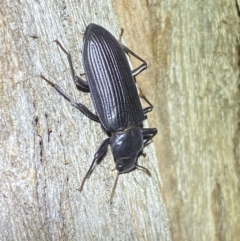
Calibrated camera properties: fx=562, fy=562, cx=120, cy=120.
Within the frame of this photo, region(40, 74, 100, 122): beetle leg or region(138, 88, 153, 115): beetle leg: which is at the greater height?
region(40, 74, 100, 122): beetle leg

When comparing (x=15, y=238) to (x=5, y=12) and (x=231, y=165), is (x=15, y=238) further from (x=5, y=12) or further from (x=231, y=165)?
(x=231, y=165)

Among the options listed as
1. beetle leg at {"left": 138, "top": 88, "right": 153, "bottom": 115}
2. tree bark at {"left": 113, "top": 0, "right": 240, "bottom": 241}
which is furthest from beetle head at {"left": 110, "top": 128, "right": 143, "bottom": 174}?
tree bark at {"left": 113, "top": 0, "right": 240, "bottom": 241}

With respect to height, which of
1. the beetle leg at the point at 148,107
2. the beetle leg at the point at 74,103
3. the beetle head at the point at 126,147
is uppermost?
the beetle leg at the point at 74,103

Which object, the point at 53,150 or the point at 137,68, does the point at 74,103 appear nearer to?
the point at 53,150

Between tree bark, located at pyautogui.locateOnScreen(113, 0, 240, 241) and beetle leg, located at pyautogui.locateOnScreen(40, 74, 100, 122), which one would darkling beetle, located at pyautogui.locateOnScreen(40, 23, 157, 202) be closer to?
beetle leg, located at pyautogui.locateOnScreen(40, 74, 100, 122)

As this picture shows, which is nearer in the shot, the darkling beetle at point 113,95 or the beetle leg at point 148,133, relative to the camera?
the darkling beetle at point 113,95

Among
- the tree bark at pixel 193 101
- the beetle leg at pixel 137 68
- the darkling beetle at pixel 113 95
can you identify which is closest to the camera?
the darkling beetle at pixel 113 95

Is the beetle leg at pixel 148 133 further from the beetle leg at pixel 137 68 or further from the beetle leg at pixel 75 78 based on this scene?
the beetle leg at pixel 75 78

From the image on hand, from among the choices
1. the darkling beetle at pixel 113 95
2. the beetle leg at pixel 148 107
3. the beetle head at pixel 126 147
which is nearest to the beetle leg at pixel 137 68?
the darkling beetle at pixel 113 95
